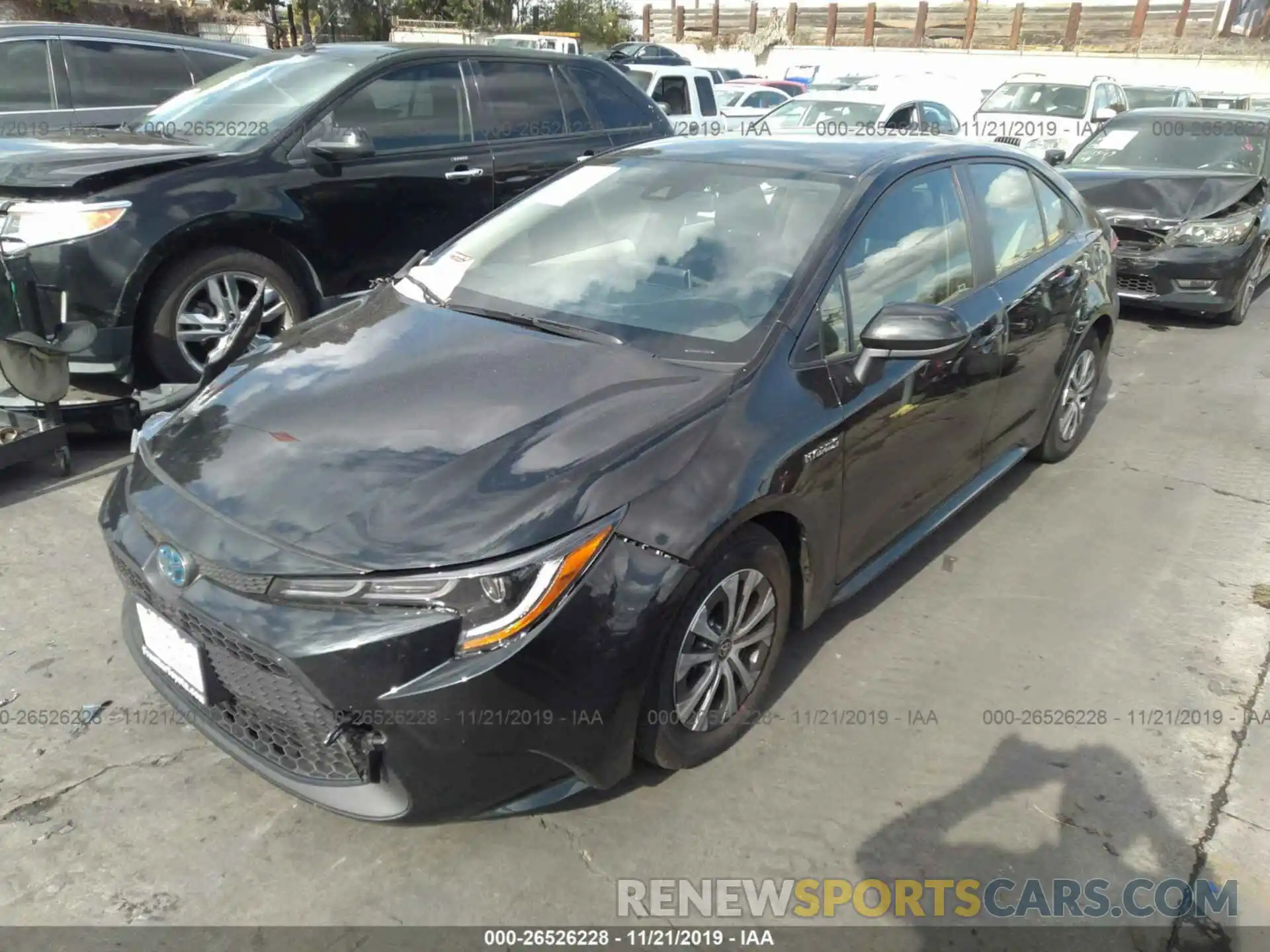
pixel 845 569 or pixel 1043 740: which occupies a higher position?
pixel 845 569

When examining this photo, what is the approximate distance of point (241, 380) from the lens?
9.39ft

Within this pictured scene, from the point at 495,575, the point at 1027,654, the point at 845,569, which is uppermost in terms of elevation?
the point at 495,575

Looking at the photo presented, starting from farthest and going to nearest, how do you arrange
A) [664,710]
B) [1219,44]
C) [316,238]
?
1. [1219,44]
2. [316,238]
3. [664,710]

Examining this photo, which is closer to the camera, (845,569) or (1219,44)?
(845,569)

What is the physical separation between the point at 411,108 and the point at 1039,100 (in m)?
13.4

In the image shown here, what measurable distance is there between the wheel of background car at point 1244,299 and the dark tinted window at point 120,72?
8790 millimetres

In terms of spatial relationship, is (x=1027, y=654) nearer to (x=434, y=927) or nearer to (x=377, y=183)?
(x=434, y=927)

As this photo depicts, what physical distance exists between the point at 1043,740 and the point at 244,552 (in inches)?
92.8

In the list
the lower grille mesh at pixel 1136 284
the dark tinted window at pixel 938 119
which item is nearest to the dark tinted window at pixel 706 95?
the dark tinted window at pixel 938 119

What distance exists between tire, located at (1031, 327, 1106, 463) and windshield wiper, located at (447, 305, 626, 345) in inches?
105

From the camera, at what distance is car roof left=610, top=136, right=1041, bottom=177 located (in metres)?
3.36

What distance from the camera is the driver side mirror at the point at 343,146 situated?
5008 millimetres

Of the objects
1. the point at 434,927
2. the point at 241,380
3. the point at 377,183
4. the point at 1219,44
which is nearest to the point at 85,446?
the point at 377,183

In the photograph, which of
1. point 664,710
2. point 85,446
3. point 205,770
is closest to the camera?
point 664,710
